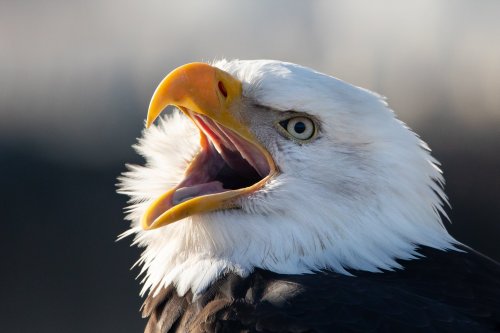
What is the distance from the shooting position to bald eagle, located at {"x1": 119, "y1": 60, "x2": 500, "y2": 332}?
8.95 ft

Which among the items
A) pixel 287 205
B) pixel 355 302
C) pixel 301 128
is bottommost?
pixel 355 302

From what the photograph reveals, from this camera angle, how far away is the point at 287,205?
2824 mm

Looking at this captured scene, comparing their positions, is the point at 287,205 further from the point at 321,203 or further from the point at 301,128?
the point at 301,128

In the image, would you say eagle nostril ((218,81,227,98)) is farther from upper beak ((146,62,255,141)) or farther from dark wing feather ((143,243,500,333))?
dark wing feather ((143,243,500,333))

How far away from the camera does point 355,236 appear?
282 centimetres

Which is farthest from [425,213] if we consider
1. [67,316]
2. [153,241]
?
[67,316]

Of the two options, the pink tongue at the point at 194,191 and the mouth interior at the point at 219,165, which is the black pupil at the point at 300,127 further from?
the pink tongue at the point at 194,191

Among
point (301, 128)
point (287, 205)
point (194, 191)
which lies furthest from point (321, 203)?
point (194, 191)

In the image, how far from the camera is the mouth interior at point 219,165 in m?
2.95

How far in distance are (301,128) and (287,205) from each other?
227mm

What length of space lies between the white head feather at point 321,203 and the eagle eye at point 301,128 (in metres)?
0.03

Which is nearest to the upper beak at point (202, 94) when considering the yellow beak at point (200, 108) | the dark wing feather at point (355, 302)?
the yellow beak at point (200, 108)

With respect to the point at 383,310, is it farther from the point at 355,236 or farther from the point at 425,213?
the point at 425,213

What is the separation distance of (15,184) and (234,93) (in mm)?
5196
